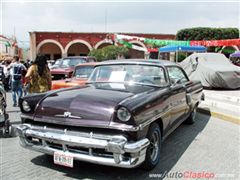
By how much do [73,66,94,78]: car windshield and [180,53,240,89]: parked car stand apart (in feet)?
17.9

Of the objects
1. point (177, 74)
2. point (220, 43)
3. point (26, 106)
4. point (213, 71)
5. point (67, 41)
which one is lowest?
point (213, 71)

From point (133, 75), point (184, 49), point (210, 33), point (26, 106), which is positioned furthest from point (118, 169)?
point (210, 33)

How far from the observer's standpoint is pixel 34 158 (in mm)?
4387

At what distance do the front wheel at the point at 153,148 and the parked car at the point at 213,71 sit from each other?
27.0ft

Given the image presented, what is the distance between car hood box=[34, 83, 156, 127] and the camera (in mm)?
3541

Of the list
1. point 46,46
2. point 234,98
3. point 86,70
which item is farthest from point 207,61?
point 46,46

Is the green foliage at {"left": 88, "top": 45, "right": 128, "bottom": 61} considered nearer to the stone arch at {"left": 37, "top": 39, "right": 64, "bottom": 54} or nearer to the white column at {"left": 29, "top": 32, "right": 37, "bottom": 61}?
the stone arch at {"left": 37, "top": 39, "right": 64, "bottom": 54}

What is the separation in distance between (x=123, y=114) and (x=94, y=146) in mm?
531

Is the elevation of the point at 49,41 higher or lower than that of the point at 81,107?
higher

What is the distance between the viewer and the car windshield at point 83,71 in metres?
9.10

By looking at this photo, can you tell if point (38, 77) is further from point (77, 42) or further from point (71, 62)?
point (77, 42)

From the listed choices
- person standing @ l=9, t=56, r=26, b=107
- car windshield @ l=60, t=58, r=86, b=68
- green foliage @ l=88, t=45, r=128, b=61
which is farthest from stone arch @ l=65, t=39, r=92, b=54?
person standing @ l=9, t=56, r=26, b=107

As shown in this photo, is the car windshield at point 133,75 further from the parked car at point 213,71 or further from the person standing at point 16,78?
the parked car at point 213,71

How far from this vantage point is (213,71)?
11.8m
